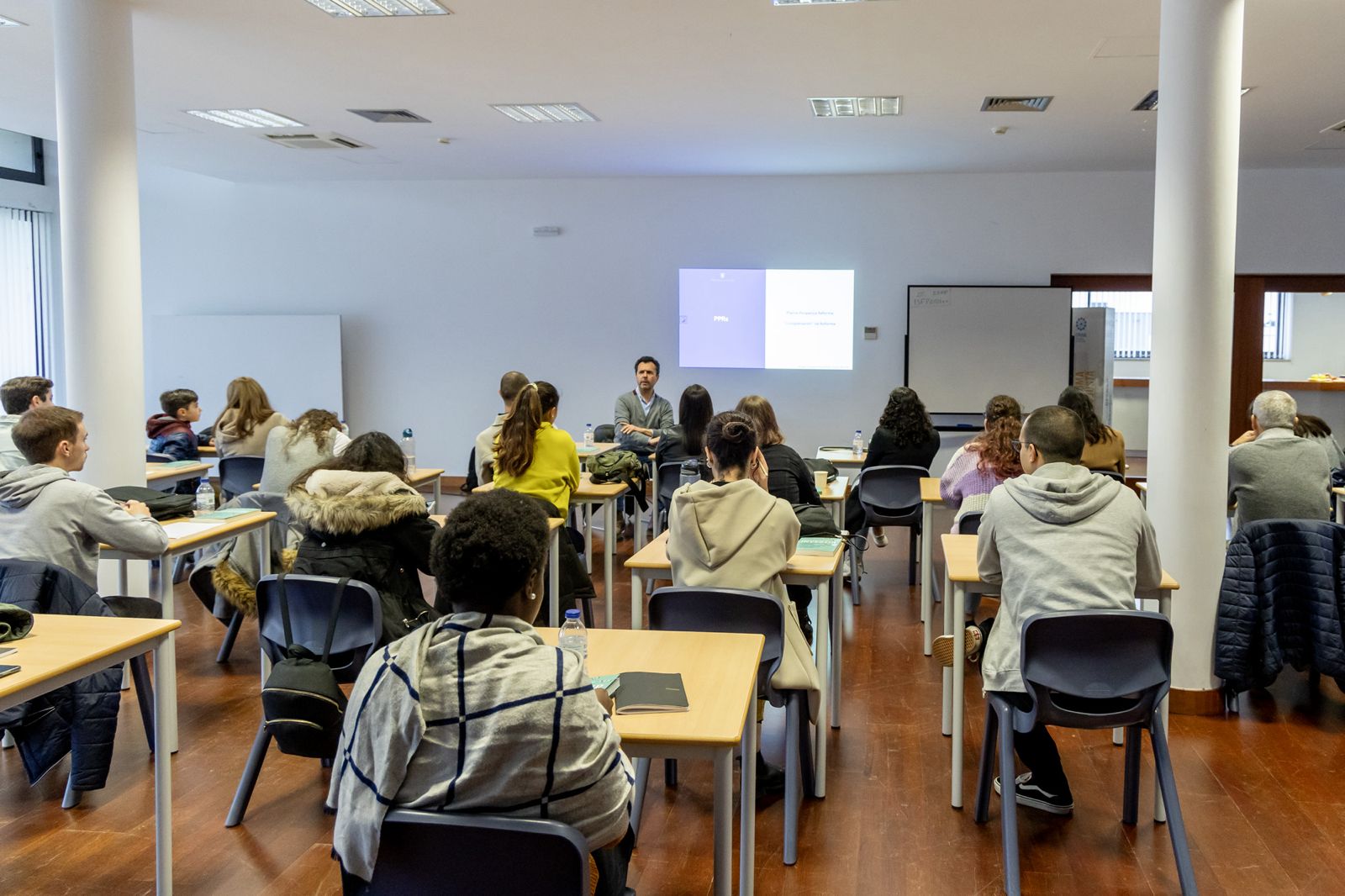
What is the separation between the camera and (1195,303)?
4184 mm

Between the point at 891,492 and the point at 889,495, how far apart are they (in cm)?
2

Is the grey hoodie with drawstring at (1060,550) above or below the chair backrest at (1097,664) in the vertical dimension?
above

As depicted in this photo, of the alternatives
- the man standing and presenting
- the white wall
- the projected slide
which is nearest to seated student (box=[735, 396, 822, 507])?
the man standing and presenting

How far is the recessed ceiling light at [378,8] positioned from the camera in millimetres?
5070

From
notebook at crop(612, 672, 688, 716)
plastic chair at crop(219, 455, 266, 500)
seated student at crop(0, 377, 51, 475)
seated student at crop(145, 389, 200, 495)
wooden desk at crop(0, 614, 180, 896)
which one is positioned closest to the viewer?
Result: notebook at crop(612, 672, 688, 716)

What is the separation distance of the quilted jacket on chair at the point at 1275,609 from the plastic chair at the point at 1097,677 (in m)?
1.57

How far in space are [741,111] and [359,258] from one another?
16.7 ft

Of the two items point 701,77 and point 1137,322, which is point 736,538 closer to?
point 701,77

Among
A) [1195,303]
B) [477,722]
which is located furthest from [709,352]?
[477,722]

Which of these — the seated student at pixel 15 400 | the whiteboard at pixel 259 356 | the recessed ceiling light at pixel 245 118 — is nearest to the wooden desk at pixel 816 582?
the seated student at pixel 15 400

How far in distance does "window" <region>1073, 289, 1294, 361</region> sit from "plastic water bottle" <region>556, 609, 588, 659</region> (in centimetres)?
894

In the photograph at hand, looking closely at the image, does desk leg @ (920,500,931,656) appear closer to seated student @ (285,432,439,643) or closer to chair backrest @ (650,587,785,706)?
chair backrest @ (650,587,785,706)

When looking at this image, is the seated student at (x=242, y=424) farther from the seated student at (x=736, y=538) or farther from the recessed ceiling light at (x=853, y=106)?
the recessed ceiling light at (x=853, y=106)

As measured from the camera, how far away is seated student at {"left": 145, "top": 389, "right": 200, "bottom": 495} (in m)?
6.94
